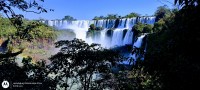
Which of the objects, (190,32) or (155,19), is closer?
(190,32)

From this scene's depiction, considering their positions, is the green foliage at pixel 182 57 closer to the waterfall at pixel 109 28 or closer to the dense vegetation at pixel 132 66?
the dense vegetation at pixel 132 66

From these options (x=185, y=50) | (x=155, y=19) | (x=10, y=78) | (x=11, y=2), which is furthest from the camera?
(x=155, y=19)

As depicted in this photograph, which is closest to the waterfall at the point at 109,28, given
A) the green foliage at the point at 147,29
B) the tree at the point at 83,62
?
the green foliage at the point at 147,29

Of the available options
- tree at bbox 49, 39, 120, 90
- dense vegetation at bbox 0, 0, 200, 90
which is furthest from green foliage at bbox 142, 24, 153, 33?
tree at bbox 49, 39, 120, 90

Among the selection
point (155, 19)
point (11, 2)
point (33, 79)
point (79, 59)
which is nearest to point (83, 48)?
point (79, 59)

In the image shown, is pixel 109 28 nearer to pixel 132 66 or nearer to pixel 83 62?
pixel 83 62

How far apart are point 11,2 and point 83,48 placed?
3176 mm

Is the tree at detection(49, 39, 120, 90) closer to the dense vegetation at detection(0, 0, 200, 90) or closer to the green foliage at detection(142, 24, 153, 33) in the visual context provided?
the dense vegetation at detection(0, 0, 200, 90)

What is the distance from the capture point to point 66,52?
27.2 feet

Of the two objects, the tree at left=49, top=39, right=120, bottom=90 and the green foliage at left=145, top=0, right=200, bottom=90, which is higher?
the green foliage at left=145, top=0, right=200, bottom=90

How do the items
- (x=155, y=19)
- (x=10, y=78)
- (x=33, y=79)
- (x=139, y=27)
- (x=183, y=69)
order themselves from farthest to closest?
1. (x=155, y=19)
2. (x=139, y=27)
3. (x=33, y=79)
4. (x=10, y=78)
5. (x=183, y=69)

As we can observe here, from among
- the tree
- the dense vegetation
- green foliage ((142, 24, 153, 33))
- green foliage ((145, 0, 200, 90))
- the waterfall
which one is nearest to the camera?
green foliage ((145, 0, 200, 90))

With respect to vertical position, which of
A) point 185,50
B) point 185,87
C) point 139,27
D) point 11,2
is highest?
point 11,2

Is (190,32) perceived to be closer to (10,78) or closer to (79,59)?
(10,78)
